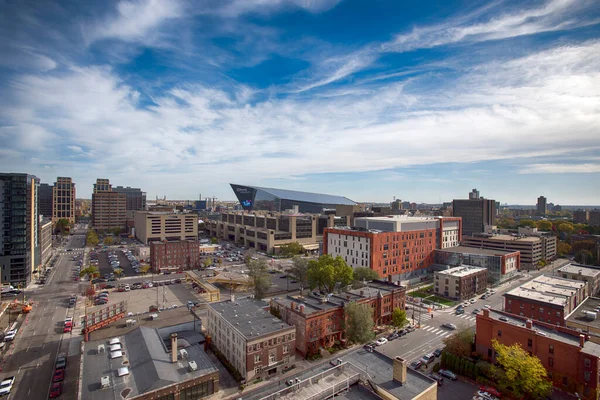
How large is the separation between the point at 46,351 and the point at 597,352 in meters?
52.3

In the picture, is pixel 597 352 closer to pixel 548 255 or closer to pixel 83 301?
pixel 83 301

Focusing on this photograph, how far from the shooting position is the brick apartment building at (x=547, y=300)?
3917cm

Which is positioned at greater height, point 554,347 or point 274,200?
point 274,200

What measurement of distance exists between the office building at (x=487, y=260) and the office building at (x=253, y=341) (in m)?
49.7

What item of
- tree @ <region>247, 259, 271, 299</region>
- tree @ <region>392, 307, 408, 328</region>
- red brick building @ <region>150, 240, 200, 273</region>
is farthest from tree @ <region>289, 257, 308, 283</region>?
red brick building @ <region>150, 240, 200, 273</region>

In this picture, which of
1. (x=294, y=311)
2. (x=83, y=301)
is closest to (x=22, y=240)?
(x=83, y=301)

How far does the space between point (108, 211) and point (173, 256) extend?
3136 inches

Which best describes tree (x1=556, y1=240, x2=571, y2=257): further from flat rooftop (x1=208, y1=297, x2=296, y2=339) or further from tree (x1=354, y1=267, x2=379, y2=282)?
flat rooftop (x1=208, y1=297, x2=296, y2=339)

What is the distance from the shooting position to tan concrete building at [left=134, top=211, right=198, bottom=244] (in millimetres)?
103812

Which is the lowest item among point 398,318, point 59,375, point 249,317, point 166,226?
point 59,375

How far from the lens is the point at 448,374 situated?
100 feet

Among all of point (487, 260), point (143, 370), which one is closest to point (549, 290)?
point (487, 260)

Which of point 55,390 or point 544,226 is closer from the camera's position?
point 55,390

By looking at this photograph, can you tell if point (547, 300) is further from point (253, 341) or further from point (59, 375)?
point (59, 375)
